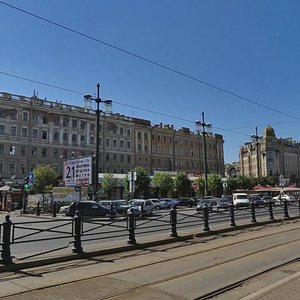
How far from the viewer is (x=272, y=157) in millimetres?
162375

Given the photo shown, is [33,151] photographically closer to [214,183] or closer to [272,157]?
[214,183]

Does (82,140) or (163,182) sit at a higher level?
(82,140)

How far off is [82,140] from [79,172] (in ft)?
171

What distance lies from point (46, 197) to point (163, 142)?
209 ft

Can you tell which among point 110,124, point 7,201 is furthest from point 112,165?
point 7,201

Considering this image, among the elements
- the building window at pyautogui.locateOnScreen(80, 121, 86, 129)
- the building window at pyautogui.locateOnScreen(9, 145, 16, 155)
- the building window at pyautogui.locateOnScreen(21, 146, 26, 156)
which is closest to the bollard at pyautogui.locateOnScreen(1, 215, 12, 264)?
the building window at pyautogui.locateOnScreen(9, 145, 16, 155)

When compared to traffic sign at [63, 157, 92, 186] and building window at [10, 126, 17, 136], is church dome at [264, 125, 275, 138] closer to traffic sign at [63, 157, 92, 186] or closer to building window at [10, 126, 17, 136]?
building window at [10, 126, 17, 136]

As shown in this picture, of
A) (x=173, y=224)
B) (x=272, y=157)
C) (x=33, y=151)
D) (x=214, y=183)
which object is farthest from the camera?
(x=272, y=157)

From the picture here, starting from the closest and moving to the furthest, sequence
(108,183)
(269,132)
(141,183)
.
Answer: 1. (108,183)
2. (141,183)
3. (269,132)

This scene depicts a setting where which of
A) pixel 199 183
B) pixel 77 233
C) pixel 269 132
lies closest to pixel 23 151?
pixel 199 183

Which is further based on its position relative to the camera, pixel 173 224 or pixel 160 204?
pixel 160 204

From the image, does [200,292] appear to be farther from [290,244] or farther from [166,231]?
[166,231]

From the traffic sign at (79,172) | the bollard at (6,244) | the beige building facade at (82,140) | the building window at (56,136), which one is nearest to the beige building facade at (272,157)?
the beige building facade at (82,140)

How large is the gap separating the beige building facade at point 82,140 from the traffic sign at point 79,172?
127ft
